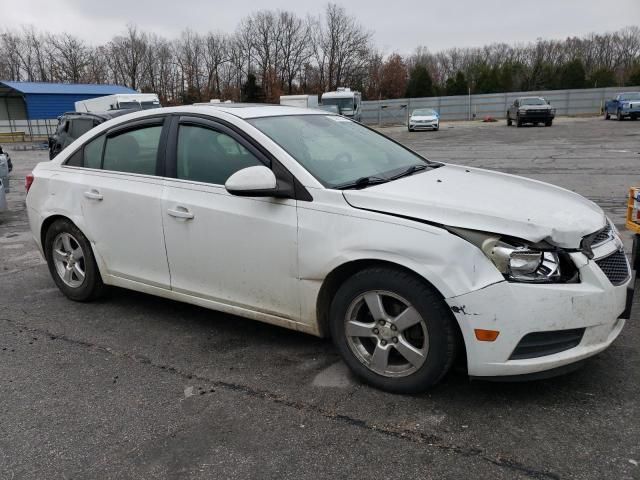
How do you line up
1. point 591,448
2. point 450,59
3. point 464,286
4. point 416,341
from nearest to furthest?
1. point 591,448
2. point 464,286
3. point 416,341
4. point 450,59

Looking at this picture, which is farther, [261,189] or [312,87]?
[312,87]

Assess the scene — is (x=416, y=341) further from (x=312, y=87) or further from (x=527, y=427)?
(x=312, y=87)

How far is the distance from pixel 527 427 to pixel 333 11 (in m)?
83.6

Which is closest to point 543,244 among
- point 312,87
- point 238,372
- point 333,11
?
point 238,372

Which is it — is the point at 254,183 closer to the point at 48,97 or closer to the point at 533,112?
the point at 533,112

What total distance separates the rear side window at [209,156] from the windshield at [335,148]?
219mm

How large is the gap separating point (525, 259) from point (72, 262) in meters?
3.74

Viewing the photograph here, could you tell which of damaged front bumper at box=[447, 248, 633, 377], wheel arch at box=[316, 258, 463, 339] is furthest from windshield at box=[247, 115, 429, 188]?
damaged front bumper at box=[447, 248, 633, 377]

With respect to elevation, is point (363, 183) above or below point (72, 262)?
above

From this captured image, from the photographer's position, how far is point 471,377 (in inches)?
115

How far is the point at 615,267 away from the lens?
3.01 meters

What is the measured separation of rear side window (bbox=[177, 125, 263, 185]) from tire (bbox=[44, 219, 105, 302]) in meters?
1.29

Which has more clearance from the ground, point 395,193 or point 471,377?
point 395,193

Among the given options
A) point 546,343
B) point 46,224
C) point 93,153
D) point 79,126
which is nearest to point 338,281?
point 546,343
